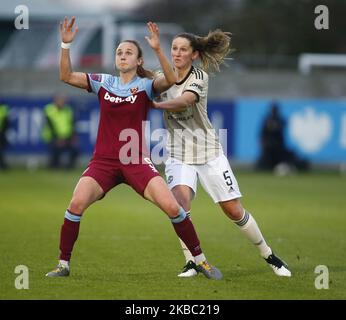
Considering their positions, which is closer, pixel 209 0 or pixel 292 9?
pixel 292 9

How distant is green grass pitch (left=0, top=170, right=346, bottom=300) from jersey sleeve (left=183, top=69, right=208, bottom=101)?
185 cm

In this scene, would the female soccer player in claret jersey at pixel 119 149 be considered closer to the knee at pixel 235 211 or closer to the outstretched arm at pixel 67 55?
the outstretched arm at pixel 67 55

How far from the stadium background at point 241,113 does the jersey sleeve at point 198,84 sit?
1894 millimetres

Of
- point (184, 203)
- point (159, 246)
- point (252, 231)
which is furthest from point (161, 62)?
point (159, 246)

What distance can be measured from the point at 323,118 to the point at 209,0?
3461 cm

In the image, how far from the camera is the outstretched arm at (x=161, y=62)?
890 cm

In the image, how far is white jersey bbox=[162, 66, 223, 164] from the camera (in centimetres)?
962

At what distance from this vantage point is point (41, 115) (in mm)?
26625

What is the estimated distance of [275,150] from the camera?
2652cm

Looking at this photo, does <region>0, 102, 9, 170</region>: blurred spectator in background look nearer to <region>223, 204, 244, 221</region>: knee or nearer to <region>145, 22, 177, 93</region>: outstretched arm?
<region>223, 204, 244, 221</region>: knee

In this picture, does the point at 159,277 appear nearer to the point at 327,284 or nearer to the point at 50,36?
the point at 327,284

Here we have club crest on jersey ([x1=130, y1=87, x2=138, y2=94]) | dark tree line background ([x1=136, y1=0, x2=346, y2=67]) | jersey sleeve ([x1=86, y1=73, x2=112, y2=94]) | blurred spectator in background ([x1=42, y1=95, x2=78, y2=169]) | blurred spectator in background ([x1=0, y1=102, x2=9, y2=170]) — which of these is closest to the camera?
club crest on jersey ([x1=130, y1=87, x2=138, y2=94])

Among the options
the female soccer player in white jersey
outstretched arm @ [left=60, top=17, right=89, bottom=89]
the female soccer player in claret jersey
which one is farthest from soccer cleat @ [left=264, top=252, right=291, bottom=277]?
outstretched arm @ [left=60, top=17, right=89, bottom=89]
